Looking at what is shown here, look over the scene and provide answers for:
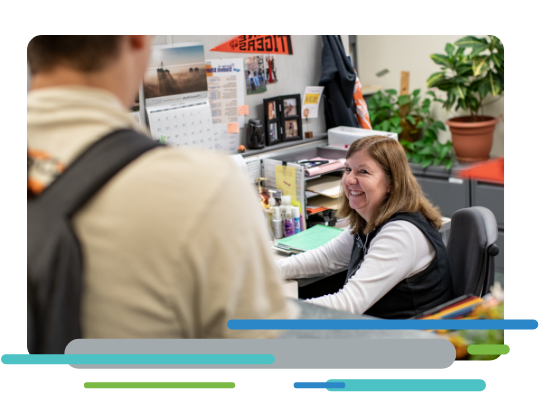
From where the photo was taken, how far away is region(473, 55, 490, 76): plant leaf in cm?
357

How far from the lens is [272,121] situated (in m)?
2.84

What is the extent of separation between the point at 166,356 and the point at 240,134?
2057mm

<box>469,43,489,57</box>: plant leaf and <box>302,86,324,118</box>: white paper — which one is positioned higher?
<box>469,43,489,57</box>: plant leaf

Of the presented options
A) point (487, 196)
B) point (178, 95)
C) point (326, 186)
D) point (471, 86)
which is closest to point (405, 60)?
point (471, 86)

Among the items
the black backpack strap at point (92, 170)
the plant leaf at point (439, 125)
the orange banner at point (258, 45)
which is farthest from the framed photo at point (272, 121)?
the black backpack strap at point (92, 170)

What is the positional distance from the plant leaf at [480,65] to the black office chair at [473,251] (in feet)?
6.43

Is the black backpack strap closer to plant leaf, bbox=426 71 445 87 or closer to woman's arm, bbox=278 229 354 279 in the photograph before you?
woman's arm, bbox=278 229 354 279

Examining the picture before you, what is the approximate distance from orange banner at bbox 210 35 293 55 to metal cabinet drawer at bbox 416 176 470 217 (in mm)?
1507

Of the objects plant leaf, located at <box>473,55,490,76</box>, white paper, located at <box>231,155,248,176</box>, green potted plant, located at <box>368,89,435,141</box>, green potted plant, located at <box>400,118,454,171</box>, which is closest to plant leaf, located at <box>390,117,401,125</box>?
green potted plant, located at <box>368,89,435,141</box>

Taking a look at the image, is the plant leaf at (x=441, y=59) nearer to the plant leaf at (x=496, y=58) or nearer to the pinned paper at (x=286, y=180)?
the plant leaf at (x=496, y=58)

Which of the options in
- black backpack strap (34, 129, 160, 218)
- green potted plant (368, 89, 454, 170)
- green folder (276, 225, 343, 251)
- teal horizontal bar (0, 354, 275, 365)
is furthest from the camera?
green potted plant (368, 89, 454, 170)

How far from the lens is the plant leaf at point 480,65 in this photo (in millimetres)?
3574

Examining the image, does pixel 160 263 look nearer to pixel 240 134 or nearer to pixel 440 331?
pixel 440 331

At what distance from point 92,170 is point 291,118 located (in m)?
2.43
